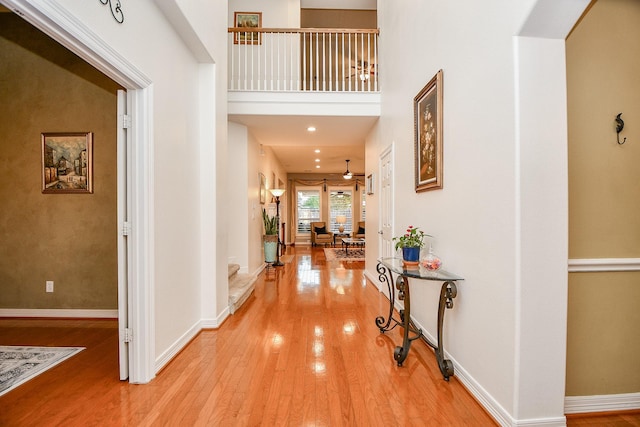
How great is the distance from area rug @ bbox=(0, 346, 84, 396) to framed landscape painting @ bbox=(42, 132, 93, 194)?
158cm

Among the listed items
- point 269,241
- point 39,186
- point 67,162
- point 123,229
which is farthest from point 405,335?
point 269,241

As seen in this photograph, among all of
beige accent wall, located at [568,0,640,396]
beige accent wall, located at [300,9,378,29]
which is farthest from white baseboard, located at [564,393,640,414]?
beige accent wall, located at [300,9,378,29]

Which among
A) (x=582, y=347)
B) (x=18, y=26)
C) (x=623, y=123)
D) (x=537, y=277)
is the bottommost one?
(x=582, y=347)

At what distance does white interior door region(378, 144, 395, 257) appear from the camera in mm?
3973

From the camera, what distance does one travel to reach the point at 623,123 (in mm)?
1739

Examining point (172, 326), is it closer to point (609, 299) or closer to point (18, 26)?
point (609, 299)

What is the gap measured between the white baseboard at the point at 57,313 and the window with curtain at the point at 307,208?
9086 mm

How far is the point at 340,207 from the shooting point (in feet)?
40.3

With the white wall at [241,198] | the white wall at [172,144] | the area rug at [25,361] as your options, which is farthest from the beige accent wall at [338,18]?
the area rug at [25,361]

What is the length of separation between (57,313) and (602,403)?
187 inches

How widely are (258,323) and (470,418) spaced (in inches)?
84.8

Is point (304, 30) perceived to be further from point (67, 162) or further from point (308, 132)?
point (67, 162)

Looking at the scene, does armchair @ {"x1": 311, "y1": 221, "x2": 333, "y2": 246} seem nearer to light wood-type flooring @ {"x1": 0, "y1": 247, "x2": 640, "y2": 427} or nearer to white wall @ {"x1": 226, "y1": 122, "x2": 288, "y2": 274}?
white wall @ {"x1": 226, "y1": 122, "x2": 288, "y2": 274}

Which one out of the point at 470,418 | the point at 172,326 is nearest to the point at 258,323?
the point at 172,326
